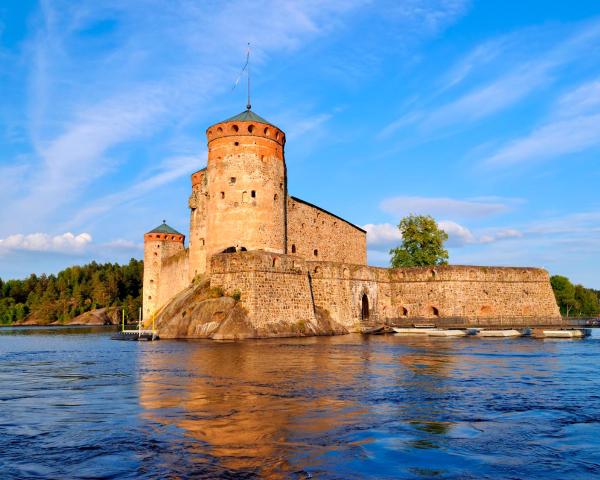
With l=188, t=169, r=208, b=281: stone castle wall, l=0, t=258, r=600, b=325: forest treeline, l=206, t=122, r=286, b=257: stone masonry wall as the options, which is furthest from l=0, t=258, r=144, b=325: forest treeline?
l=206, t=122, r=286, b=257: stone masonry wall

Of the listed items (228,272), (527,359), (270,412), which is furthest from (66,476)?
(228,272)

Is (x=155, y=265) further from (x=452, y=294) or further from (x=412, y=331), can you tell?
(x=452, y=294)

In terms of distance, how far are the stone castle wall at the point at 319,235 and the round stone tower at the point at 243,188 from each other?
123 inches

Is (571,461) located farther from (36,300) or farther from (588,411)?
(36,300)

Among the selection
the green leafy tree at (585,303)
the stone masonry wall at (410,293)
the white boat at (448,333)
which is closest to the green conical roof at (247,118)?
the stone masonry wall at (410,293)

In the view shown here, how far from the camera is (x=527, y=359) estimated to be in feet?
55.9

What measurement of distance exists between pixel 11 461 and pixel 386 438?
4358 mm

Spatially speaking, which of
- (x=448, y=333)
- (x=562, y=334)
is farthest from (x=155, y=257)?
(x=562, y=334)

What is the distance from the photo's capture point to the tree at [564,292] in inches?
2817

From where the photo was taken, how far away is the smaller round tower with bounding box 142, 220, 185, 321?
1933 inches

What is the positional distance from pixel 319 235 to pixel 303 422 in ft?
111

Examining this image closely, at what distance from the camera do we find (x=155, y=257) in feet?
164

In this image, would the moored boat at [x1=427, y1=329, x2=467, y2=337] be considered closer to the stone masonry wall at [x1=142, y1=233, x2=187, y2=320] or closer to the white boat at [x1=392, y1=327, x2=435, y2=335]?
the white boat at [x1=392, y1=327, x2=435, y2=335]

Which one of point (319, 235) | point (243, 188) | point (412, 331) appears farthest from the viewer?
point (319, 235)
